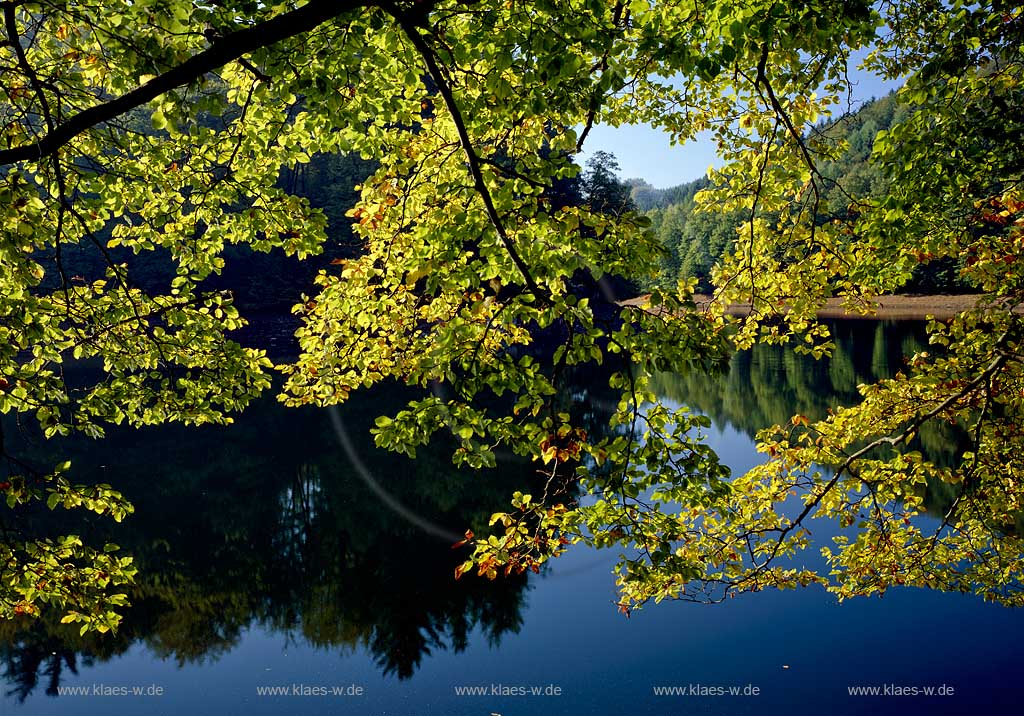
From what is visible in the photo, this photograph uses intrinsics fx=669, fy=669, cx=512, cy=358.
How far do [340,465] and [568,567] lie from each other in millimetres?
12038

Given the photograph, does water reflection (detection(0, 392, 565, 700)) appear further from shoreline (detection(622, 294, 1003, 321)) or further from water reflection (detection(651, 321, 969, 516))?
shoreline (detection(622, 294, 1003, 321))

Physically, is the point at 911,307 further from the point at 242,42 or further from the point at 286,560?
the point at 242,42

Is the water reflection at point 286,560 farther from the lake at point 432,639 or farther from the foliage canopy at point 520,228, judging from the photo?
the foliage canopy at point 520,228

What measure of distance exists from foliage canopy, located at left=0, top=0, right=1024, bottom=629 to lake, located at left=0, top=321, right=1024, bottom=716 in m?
3.22

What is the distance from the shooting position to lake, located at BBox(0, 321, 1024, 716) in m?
12.8

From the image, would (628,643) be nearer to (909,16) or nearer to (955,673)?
(955,673)

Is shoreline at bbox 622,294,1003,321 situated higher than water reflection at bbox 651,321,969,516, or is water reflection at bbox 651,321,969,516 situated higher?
shoreline at bbox 622,294,1003,321

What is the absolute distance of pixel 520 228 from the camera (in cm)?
524

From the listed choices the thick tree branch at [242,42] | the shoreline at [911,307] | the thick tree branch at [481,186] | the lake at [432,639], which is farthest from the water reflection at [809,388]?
the thick tree branch at [242,42]

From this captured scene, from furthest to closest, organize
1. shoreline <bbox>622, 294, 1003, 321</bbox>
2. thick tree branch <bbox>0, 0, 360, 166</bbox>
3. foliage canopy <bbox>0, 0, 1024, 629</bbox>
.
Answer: shoreline <bbox>622, 294, 1003, 321</bbox>, foliage canopy <bbox>0, 0, 1024, 629</bbox>, thick tree branch <bbox>0, 0, 360, 166</bbox>

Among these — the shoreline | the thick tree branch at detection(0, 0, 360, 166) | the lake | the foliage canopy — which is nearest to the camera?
the thick tree branch at detection(0, 0, 360, 166)

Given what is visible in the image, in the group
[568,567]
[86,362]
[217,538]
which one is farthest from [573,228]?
[86,362]

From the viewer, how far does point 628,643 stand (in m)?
14.6

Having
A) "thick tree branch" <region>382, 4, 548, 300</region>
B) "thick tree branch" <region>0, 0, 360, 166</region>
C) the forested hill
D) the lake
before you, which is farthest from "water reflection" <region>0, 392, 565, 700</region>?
the forested hill
